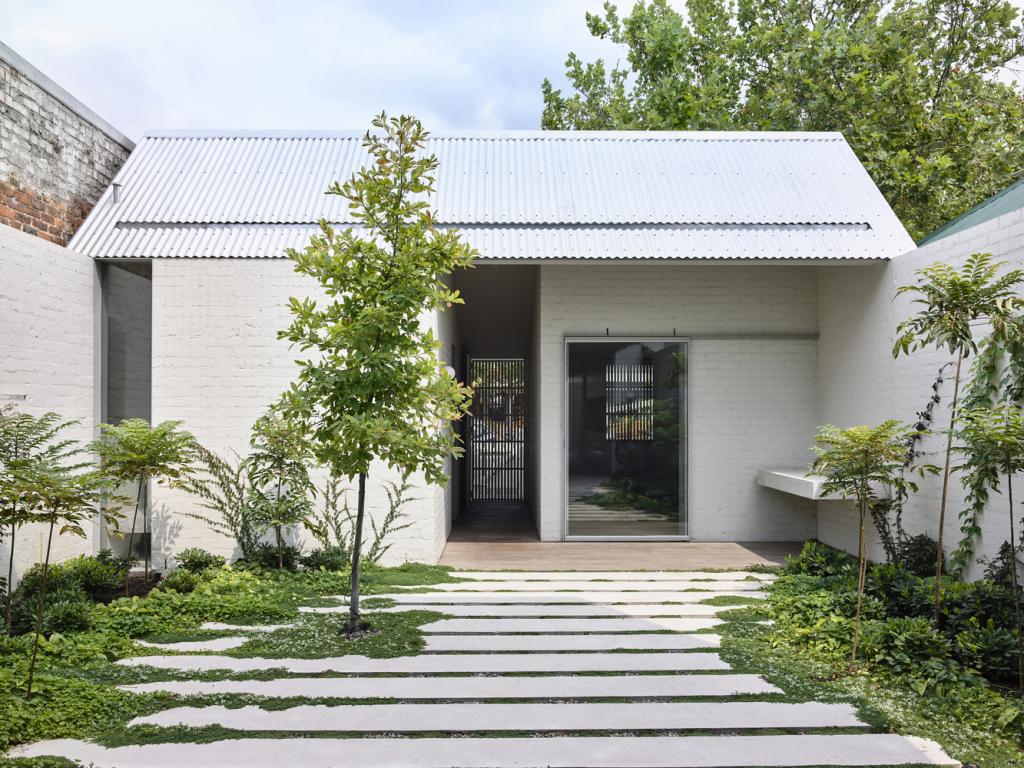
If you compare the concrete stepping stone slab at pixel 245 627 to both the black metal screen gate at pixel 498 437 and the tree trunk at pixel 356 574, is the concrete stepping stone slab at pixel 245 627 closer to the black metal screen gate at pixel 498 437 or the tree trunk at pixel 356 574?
the tree trunk at pixel 356 574

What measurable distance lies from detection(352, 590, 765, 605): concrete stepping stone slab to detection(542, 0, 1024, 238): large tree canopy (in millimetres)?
10568

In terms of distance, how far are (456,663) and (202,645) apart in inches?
64.7

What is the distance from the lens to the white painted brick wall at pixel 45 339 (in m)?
5.66

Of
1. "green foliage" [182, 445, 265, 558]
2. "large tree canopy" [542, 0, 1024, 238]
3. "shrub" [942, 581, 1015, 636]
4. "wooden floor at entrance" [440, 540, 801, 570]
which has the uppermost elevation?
"large tree canopy" [542, 0, 1024, 238]

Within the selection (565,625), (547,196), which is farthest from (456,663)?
(547,196)

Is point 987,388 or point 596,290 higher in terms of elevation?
point 596,290

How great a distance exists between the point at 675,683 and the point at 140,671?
2.92 metres

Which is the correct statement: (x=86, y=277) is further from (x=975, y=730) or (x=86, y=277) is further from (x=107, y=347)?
(x=975, y=730)

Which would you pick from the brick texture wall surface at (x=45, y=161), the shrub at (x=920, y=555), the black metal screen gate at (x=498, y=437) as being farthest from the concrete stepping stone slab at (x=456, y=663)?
the black metal screen gate at (x=498, y=437)

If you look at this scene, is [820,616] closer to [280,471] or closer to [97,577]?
[280,471]

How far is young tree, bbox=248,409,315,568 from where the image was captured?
251 inches

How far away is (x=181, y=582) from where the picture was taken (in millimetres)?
5934

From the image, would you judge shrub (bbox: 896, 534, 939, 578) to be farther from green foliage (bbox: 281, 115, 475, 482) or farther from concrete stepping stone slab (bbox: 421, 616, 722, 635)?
green foliage (bbox: 281, 115, 475, 482)

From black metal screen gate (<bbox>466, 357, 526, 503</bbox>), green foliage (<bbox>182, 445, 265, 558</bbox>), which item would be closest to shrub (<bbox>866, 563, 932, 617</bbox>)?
green foliage (<bbox>182, 445, 265, 558</bbox>)
